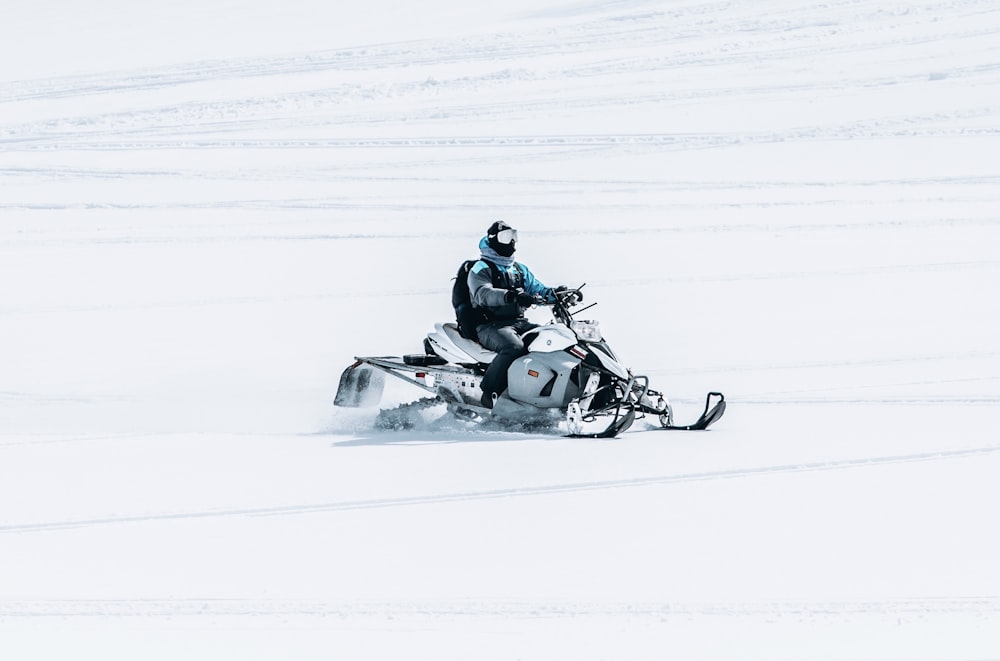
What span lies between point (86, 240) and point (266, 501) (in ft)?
36.9

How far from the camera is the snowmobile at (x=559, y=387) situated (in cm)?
856

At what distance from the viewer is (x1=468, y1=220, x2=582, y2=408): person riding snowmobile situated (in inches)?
344

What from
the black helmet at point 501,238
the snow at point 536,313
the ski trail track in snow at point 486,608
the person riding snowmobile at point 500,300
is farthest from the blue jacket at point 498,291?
the ski trail track in snow at point 486,608

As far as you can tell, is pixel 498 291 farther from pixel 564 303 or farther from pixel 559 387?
pixel 559 387

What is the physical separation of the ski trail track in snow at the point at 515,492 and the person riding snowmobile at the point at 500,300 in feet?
5.74

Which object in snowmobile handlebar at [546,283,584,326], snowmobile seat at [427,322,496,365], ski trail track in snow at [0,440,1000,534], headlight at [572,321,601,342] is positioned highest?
snowmobile handlebar at [546,283,584,326]

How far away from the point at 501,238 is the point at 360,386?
1.36 m

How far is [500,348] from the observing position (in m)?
8.85

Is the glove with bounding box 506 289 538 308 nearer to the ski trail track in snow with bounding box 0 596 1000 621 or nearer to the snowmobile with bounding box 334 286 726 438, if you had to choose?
the snowmobile with bounding box 334 286 726 438

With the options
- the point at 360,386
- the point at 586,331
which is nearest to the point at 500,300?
the point at 586,331

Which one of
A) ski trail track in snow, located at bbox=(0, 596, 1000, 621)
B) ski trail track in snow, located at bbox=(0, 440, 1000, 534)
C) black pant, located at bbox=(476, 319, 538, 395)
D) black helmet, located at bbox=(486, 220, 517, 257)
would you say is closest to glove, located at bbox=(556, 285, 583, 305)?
black pant, located at bbox=(476, 319, 538, 395)

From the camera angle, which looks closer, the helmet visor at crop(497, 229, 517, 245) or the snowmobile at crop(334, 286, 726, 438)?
the snowmobile at crop(334, 286, 726, 438)

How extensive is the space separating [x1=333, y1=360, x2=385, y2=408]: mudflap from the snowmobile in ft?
0.64

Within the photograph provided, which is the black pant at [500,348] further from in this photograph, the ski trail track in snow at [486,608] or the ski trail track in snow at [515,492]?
the ski trail track in snow at [486,608]
